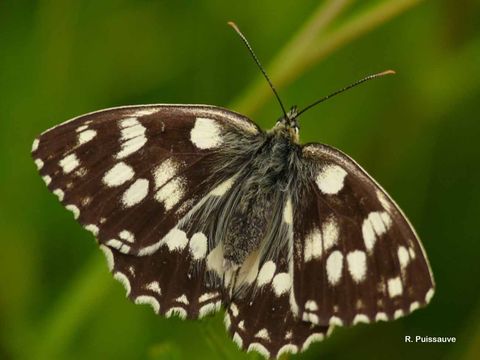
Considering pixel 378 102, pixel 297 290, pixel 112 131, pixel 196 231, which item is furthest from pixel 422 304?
pixel 378 102

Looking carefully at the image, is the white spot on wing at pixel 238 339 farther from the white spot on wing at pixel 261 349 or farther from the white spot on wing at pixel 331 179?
the white spot on wing at pixel 331 179

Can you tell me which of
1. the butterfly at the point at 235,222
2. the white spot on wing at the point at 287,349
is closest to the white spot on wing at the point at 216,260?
the butterfly at the point at 235,222

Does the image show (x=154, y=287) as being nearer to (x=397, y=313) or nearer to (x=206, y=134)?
(x=206, y=134)

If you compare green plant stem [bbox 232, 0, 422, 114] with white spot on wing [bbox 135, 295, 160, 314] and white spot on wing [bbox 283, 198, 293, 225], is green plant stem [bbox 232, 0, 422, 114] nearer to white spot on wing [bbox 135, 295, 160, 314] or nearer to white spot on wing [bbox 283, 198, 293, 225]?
white spot on wing [bbox 283, 198, 293, 225]

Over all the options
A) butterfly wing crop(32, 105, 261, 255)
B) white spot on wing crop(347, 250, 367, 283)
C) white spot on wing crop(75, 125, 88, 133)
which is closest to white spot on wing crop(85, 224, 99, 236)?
butterfly wing crop(32, 105, 261, 255)

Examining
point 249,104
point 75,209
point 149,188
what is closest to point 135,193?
point 149,188
